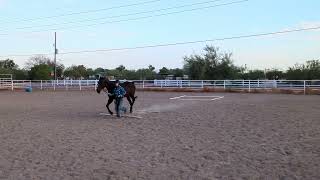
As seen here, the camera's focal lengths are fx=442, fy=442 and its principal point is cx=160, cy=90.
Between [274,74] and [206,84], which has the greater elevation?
[274,74]

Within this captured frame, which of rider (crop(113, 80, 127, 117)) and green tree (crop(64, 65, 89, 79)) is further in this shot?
green tree (crop(64, 65, 89, 79))

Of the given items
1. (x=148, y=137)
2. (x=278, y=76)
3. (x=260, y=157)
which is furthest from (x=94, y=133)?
(x=278, y=76)

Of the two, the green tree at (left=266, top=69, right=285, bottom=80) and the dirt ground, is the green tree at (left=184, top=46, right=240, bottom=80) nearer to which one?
the green tree at (left=266, top=69, right=285, bottom=80)

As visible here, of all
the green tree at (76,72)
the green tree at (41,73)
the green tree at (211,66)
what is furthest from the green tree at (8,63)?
the green tree at (211,66)

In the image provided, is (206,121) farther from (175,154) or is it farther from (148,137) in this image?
(175,154)

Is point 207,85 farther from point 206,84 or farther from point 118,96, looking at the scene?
point 118,96

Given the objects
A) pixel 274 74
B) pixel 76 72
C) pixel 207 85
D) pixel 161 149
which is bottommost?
pixel 161 149

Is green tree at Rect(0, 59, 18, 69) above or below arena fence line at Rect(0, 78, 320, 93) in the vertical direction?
above

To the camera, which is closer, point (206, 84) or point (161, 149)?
point (161, 149)

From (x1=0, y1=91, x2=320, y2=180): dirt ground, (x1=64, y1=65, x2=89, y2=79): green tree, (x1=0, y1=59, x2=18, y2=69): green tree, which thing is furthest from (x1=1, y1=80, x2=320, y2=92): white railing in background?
(x1=0, y1=59, x2=18, y2=69): green tree

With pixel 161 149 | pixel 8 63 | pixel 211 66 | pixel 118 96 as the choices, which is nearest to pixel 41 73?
pixel 211 66

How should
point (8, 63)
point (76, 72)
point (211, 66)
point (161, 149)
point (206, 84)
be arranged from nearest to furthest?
point (161, 149)
point (206, 84)
point (211, 66)
point (76, 72)
point (8, 63)

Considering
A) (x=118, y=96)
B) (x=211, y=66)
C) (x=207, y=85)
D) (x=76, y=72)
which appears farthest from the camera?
(x=76, y=72)

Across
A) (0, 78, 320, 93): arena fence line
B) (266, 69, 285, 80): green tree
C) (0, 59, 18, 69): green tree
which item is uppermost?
(0, 59, 18, 69): green tree
